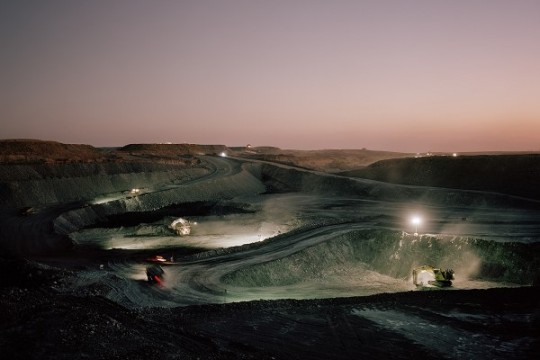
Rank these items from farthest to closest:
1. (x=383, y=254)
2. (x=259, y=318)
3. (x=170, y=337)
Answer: (x=383, y=254) < (x=259, y=318) < (x=170, y=337)

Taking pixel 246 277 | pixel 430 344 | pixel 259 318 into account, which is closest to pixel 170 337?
pixel 259 318

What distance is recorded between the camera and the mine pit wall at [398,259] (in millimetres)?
Result: 30503

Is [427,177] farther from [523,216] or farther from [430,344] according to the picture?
[430,344]

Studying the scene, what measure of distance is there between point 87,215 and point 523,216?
172 ft

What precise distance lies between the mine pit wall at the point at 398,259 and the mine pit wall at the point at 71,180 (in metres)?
41.3

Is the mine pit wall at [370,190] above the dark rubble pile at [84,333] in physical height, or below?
above

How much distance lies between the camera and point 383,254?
37.5 meters

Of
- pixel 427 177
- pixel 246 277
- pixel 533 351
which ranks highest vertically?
pixel 427 177

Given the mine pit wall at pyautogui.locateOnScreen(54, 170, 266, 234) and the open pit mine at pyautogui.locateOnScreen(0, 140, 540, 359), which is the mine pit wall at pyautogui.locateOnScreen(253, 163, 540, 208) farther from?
the mine pit wall at pyautogui.locateOnScreen(54, 170, 266, 234)

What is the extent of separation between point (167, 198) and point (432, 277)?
161 feet

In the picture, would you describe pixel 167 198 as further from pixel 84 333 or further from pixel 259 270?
pixel 84 333

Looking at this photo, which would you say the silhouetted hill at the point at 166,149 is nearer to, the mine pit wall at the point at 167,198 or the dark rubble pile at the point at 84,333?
the mine pit wall at the point at 167,198

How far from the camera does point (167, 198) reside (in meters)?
68.2

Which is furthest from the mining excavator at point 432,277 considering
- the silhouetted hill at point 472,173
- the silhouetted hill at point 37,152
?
the silhouetted hill at point 37,152
